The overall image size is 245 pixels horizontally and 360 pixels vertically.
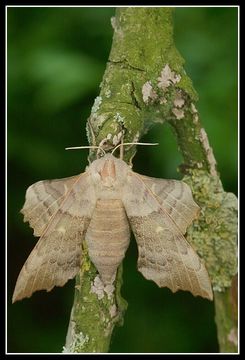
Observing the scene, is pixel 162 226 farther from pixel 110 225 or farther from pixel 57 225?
pixel 57 225

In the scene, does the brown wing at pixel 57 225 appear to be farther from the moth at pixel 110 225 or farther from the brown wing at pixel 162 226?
the brown wing at pixel 162 226

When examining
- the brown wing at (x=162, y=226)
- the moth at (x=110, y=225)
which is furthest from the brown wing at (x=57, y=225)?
the brown wing at (x=162, y=226)

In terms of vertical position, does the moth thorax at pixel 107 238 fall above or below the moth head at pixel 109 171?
below

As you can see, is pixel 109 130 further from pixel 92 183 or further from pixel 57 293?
pixel 57 293

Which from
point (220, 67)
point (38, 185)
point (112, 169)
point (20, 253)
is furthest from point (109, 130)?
point (20, 253)

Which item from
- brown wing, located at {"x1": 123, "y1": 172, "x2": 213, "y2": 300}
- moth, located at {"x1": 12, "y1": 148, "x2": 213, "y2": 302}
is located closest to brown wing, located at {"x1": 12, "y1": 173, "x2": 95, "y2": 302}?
moth, located at {"x1": 12, "y1": 148, "x2": 213, "y2": 302}

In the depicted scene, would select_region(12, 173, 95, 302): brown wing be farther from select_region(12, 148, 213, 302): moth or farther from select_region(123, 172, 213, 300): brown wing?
select_region(123, 172, 213, 300): brown wing

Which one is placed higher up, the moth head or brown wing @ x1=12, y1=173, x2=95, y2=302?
the moth head
